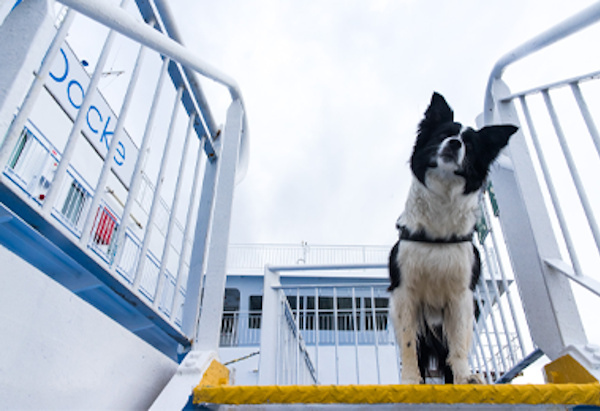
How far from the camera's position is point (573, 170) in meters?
1.46

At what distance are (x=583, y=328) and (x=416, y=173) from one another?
1092mm

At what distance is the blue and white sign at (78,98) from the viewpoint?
18.7ft

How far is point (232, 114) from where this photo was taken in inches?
70.1

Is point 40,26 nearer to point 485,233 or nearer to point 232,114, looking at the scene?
point 232,114

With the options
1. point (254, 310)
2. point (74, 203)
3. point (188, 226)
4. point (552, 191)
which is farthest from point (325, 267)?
point (254, 310)

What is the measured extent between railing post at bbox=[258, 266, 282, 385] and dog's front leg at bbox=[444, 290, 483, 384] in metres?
1.26

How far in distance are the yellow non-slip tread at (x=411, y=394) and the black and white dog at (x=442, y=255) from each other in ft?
2.95

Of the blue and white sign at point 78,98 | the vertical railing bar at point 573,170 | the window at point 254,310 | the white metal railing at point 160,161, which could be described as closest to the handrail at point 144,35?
the white metal railing at point 160,161

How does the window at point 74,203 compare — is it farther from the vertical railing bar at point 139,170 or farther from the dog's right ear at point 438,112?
the dog's right ear at point 438,112

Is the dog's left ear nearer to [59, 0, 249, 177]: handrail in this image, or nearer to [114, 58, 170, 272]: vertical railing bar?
[59, 0, 249, 177]: handrail

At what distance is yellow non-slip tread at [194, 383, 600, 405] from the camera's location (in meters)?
0.97

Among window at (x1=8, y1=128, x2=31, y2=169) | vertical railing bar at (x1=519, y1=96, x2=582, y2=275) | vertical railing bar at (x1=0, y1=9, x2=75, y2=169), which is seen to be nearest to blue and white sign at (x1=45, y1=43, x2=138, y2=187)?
window at (x1=8, y1=128, x2=31, y2=169)

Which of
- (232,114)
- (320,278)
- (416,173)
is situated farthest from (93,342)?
(320,278)

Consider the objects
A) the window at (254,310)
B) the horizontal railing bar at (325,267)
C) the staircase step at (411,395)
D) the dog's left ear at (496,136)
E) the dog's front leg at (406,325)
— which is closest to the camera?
the staircase step at (411,395)
